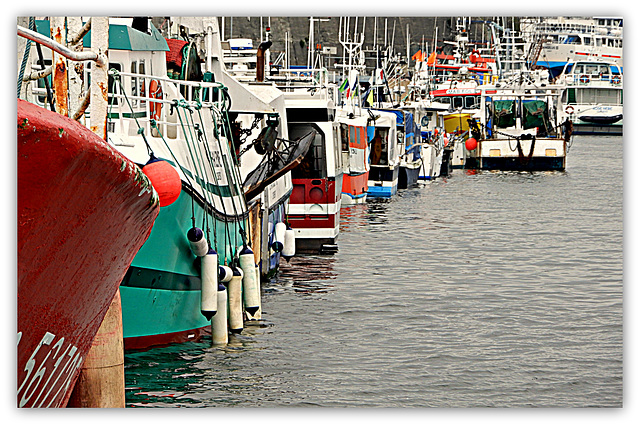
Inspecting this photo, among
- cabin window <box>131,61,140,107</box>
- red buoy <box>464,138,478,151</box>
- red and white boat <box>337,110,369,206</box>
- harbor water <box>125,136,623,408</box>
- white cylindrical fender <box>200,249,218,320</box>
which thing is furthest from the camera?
red buoy <box>464,138,478,151</box>

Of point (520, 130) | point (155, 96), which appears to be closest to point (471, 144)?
Result: point (520, 130)

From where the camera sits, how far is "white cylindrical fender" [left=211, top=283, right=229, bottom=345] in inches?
369

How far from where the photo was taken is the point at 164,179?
283 inches

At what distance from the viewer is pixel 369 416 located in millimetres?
6125

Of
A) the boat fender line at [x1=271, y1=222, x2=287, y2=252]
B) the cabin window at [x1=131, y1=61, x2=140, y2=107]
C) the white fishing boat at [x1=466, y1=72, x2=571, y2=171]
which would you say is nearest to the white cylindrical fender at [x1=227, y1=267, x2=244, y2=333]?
the cabin window at [x1=131, y1=61, x2=140, y2=107]

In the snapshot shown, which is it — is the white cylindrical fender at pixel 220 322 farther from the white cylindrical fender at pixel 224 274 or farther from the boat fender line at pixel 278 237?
the boat fender line at pixel 278 237

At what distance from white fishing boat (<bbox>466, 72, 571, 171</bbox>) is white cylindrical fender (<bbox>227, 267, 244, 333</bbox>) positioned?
2827 centimetres

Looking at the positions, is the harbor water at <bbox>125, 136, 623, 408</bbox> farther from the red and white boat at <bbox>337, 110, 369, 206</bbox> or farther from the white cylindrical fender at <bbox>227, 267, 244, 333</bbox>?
the red and white boat at <bbox>337, 110, 369, 206</bbox>

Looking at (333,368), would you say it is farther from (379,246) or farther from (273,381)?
(379,246)

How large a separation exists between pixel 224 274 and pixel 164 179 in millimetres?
2516

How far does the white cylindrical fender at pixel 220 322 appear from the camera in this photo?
9.38 metres

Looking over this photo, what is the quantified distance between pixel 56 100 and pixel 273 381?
149 inches

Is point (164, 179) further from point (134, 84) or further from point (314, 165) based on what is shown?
point (314, 165)
